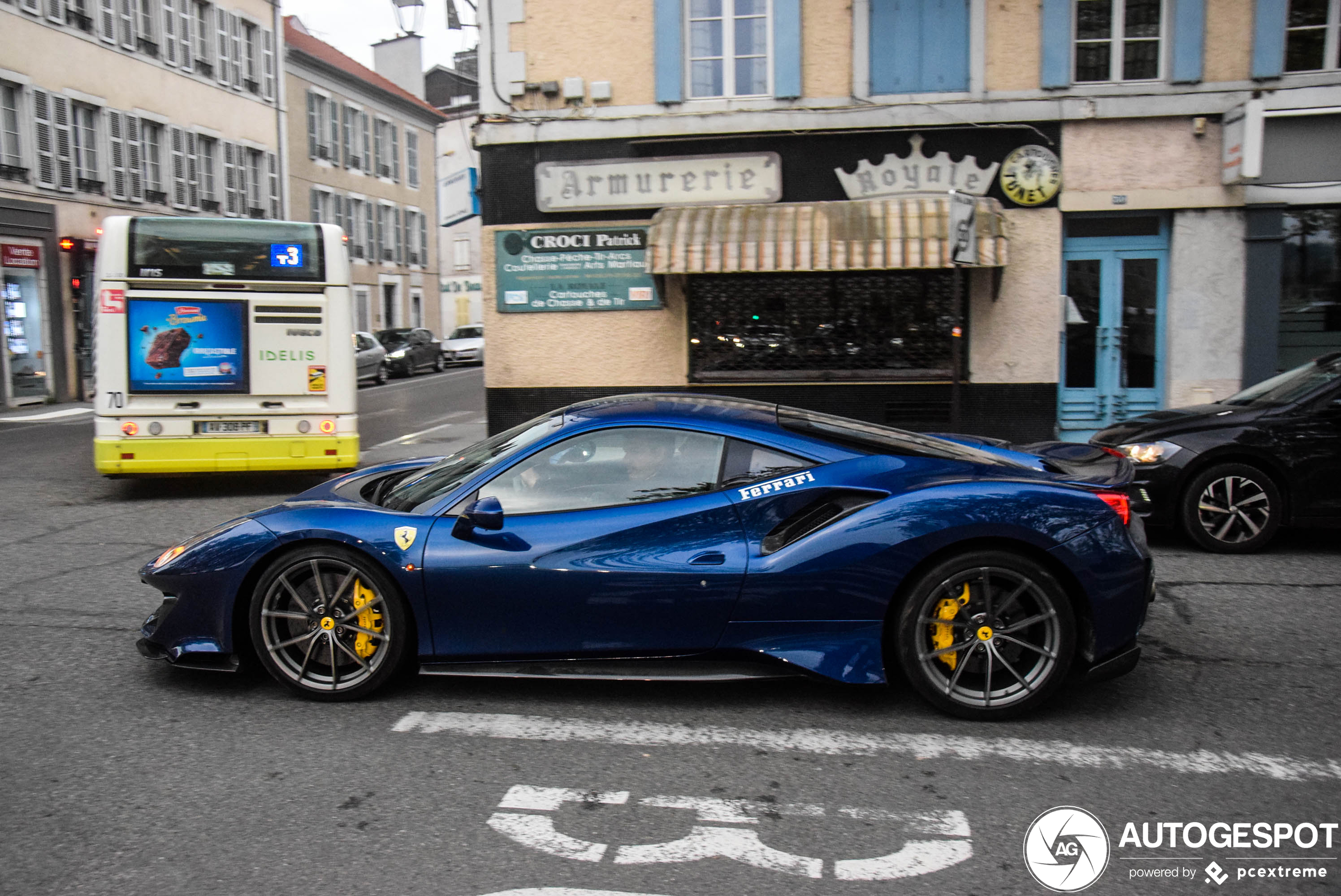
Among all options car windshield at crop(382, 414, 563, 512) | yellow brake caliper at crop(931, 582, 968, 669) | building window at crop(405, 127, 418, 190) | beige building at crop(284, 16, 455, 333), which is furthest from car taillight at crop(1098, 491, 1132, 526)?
building window at crop(405, 127, 418, 190)

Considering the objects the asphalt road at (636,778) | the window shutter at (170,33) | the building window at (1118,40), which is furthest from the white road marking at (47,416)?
the building window at (1118,40)

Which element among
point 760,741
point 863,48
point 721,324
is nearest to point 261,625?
point 760,741

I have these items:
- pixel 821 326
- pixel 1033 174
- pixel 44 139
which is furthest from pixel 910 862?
pixel 44 139

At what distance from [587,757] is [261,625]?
1.56 metres

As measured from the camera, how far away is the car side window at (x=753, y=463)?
14.2ft

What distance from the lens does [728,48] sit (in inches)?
534

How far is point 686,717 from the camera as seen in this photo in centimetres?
428

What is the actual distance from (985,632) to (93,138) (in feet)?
92.3

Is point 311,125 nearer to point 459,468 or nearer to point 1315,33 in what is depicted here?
point 1315,33

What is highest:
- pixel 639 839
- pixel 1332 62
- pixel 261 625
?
pixel 1332 62

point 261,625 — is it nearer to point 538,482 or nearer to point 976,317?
point 538,482

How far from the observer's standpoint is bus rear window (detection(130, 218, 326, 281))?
34.4 feet

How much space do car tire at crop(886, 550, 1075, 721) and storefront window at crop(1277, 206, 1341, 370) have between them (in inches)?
425

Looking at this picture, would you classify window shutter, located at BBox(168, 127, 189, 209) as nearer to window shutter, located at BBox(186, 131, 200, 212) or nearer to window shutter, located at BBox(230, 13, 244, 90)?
window shutter, located at BBox(186, 131, 200, 212)
